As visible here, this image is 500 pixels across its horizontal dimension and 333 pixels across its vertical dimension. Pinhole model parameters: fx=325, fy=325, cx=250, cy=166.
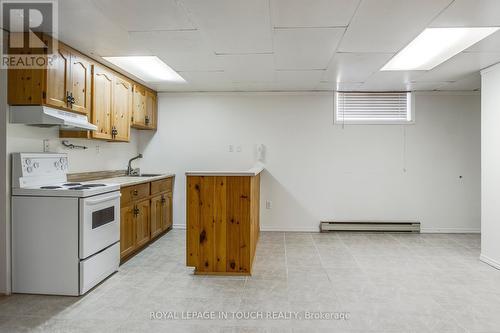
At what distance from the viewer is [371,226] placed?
516cm

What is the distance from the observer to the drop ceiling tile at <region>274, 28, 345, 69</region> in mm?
2809

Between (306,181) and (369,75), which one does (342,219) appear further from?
(369,75)

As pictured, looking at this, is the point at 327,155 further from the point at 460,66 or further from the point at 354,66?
the point at 460,66

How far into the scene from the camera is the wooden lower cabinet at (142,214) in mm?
3627

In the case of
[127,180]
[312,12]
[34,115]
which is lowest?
[127,180]

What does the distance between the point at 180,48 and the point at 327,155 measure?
3.02 metres

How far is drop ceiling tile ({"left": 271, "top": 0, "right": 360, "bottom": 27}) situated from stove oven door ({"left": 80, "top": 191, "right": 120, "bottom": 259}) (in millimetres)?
2159

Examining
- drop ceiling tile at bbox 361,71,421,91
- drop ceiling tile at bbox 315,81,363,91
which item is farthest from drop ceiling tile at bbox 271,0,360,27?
drop ceiling tile at bbox 315,81,363,91

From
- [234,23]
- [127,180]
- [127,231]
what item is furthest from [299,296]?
[127,180]

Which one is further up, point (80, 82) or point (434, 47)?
→ point (434, 47)

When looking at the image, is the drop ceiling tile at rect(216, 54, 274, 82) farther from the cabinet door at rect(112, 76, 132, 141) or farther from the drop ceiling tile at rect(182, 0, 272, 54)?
the cabinet door at rect(112, 76, 132, 141)

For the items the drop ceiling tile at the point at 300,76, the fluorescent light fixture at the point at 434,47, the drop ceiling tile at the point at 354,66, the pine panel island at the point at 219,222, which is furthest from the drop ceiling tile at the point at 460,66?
the pine panel island at the point at 219,222

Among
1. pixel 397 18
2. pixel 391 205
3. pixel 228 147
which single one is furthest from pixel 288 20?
pixel 391 205

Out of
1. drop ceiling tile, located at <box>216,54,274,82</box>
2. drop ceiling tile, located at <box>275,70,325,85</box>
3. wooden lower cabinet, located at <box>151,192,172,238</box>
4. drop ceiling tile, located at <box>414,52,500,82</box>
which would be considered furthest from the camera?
wooden lower cabinet, located at <box>151,192,172,238</box>
